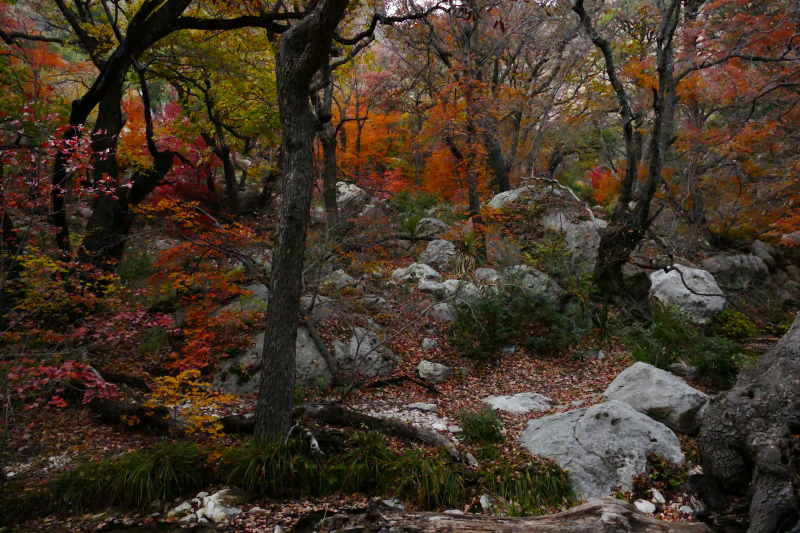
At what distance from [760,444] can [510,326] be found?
17.3 ft

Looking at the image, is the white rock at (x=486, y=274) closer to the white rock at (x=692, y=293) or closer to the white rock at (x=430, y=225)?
the white rock at (x=430, y=225)

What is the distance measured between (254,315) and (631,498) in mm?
5853

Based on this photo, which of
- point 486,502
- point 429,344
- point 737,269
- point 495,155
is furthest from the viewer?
point 737,269

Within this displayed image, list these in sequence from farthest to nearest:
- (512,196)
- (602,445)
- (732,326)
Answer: (512,196)
(732,326)
(602,445)

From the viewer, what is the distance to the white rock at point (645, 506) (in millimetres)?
3916

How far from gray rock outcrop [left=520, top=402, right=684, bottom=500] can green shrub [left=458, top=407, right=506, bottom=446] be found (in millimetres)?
307

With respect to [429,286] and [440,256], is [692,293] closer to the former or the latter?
[440,256]

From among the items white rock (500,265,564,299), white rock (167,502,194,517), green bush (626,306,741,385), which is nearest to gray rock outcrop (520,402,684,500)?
green bush (626,306,741,385)

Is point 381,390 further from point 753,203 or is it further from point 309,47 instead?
point 753,203

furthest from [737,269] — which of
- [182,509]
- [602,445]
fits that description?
[182,509]

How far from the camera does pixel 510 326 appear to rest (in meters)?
8.12

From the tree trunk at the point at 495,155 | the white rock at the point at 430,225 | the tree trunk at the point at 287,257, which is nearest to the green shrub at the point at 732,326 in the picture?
the tree trunk at the point at 495,155

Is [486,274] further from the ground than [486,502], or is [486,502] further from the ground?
[486,274]

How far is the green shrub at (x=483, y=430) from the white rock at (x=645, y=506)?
1426 millimetres
